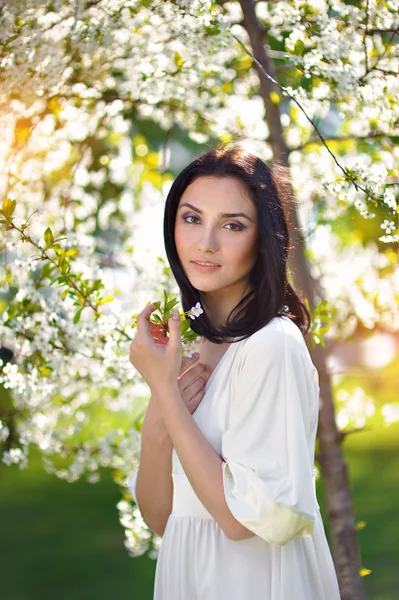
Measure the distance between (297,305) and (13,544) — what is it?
14.7 ft

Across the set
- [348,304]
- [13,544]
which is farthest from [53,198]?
[13,544]

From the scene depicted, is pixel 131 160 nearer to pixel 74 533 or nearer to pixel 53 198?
pixel 53 198

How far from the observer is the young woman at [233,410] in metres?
1.75

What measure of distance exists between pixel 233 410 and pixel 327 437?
1.13 m

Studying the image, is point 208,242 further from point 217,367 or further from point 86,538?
point 86,538

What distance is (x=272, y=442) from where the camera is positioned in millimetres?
1762

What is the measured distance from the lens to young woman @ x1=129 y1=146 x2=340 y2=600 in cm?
175

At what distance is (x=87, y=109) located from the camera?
3037 millimetres

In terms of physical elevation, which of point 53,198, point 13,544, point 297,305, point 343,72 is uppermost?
point 343,72

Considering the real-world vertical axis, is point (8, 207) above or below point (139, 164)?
below

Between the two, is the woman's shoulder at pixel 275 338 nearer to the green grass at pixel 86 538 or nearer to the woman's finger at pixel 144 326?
the woman's finger at pixel 144 326

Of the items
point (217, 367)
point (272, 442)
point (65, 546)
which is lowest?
point (65, 546)

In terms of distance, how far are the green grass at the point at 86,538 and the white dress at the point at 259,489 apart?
7.35 ft

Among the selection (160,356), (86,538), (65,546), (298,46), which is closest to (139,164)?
(298,46)
